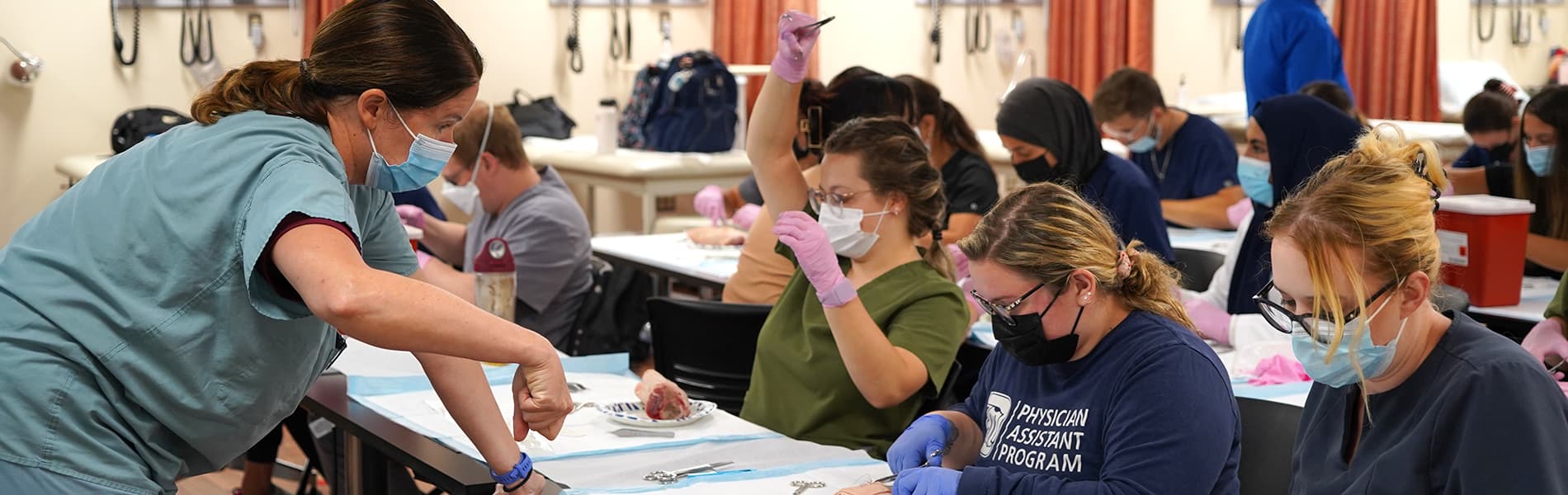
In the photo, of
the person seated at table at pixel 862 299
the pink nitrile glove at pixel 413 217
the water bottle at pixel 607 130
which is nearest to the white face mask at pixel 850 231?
the person seated at table at pixel 862 299

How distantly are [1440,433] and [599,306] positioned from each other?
2293 millimetres

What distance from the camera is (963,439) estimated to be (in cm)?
187

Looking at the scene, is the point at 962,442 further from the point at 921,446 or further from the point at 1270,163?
the point at 1270,163

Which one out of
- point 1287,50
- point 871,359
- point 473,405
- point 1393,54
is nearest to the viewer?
point 473,405

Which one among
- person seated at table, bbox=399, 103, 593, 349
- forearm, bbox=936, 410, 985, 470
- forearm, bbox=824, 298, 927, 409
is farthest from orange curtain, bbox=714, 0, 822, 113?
forearm, bbox=936, 410, 985, 470

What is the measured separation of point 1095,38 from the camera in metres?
7.88

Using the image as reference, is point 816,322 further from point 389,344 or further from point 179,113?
point 179,113

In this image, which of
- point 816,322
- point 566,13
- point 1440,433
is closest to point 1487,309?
point 816,322

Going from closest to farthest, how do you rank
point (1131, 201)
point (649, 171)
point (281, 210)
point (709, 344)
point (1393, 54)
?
point (281, 210) < point (709, 344) < point (1131, 201) < point (649, 171) < point (1393, 54)

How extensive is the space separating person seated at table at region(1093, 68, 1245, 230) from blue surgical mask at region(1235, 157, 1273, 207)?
1.44 m

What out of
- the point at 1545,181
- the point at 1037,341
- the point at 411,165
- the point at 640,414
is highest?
the point at 411,165

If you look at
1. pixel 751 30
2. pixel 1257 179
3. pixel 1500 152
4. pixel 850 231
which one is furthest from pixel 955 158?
pixel 751 30

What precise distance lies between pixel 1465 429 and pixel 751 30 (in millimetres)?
5707

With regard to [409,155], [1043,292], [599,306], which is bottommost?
[599,306]
